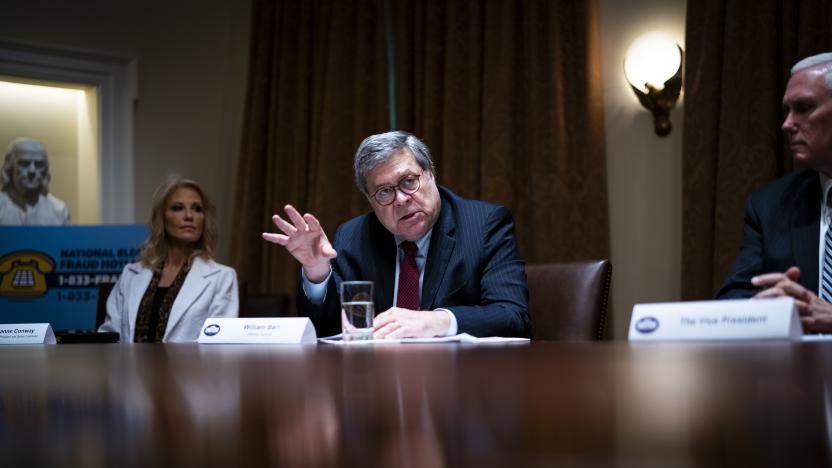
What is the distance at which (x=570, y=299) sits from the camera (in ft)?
8.38

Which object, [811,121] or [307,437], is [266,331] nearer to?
[307,437]

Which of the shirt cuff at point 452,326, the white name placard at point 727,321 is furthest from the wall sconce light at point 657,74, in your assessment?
the white name placard at point 727,321

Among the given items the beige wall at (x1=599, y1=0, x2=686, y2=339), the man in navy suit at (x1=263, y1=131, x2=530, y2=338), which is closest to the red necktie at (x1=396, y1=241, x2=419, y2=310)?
the man in navy suit at (x1=263, y1=131, x2=530, y2=338)

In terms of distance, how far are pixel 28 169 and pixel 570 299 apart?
397 cm

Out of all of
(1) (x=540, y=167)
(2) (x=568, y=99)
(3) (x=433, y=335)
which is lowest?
(3) (x=433, y=335)

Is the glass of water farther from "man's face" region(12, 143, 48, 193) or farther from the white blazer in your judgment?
"man's face" region(12, 143, 48, 193)

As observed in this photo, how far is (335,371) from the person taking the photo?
2.64 ft

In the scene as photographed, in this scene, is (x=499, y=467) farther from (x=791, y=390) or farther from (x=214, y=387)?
(x=214, y=387)

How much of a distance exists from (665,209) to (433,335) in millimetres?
2277

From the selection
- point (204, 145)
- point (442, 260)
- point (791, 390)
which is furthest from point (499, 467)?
point (204, 145)

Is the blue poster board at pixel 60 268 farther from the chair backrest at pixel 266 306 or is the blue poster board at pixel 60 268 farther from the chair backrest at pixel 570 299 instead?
the chair backrest at pixel 570 299

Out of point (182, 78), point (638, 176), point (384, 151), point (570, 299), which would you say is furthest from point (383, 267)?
point (182, 78)

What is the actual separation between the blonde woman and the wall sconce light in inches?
81.8

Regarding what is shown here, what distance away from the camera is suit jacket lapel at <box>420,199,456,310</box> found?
252 centimetres
